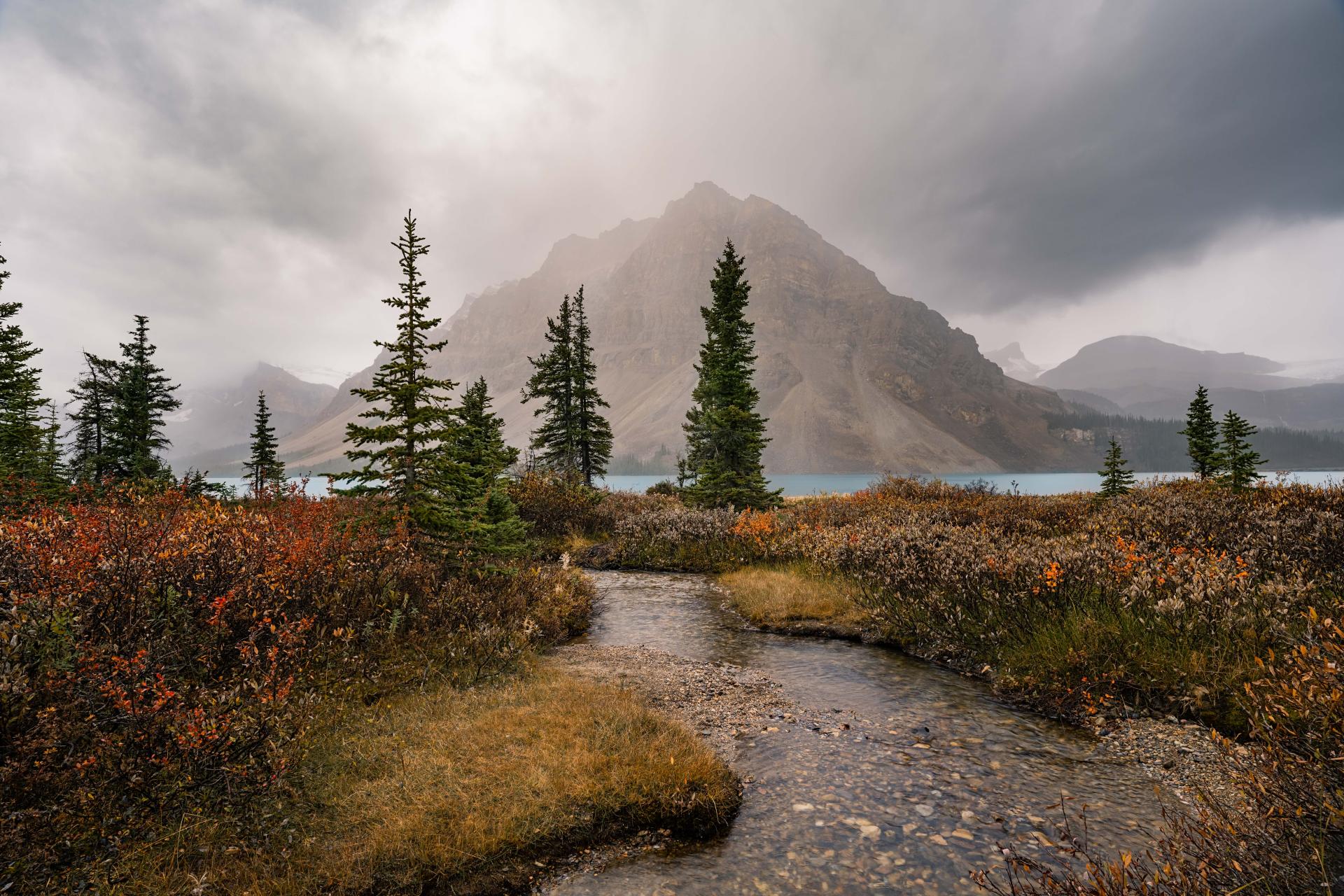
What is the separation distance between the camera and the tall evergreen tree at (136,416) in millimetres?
25531

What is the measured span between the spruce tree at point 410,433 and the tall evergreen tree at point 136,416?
798 inches

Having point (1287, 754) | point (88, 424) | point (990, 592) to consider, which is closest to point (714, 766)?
point (1287, 754)

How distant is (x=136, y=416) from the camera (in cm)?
2612

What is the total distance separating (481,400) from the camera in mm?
21531

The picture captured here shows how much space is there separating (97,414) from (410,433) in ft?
92.3

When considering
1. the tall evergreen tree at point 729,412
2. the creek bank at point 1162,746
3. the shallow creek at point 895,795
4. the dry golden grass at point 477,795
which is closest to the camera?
the dry golden grass at point 477,795

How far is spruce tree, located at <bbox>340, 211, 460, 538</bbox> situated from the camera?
38.4ft

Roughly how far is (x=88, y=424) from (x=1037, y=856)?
45.4 m

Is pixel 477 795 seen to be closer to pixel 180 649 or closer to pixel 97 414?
pixel 180 649

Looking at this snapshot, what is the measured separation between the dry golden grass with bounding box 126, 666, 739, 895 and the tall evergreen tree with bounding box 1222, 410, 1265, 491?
2147cm

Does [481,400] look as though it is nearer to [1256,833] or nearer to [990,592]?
[990,592]

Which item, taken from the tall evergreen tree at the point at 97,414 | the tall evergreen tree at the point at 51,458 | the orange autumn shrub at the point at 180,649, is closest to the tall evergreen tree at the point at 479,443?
the orange autumn shrub at the point at 180,649

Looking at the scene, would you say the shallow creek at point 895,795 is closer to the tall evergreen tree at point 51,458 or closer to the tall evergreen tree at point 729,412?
the tall evergreen tree at point 729,412

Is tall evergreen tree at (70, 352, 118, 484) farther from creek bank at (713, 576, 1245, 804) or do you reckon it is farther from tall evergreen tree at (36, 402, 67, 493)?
creek bank at (713, 576, 1245, 804)
